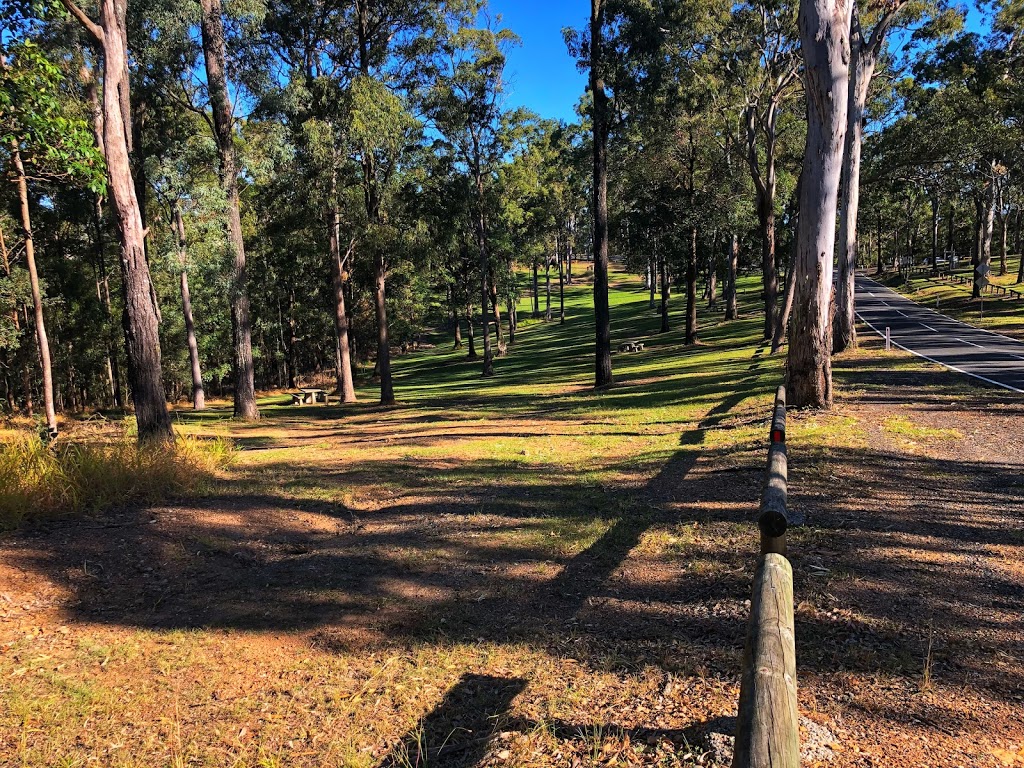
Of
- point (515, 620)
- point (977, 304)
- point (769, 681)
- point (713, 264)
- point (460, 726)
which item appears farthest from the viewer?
point (713, 264)

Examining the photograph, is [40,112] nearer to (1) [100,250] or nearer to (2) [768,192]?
(2) [768,192]

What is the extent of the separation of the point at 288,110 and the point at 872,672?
21.7 m

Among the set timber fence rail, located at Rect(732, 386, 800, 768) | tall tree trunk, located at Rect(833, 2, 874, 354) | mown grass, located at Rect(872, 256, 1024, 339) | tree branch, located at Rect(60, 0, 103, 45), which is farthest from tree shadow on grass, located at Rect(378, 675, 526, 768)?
mown grass, located at Rect(872, 256, 1024, 339)

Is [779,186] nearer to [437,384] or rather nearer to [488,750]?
[437,384]

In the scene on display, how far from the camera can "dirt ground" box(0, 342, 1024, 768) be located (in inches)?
115

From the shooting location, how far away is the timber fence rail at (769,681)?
1.75 m

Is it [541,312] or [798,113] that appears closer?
[798,113]

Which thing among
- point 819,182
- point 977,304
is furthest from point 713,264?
point 819,182

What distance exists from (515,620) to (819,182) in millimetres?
8906

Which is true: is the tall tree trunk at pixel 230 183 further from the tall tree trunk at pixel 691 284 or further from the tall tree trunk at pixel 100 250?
the tall tree trunk at pixel 691 284

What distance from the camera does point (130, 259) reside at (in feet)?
30.7

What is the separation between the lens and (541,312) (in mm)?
71062

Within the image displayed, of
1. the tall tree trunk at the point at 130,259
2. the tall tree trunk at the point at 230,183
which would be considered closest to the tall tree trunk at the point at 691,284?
the tall tree trunk at the point at 230,183

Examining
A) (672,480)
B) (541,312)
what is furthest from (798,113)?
(541,312)
